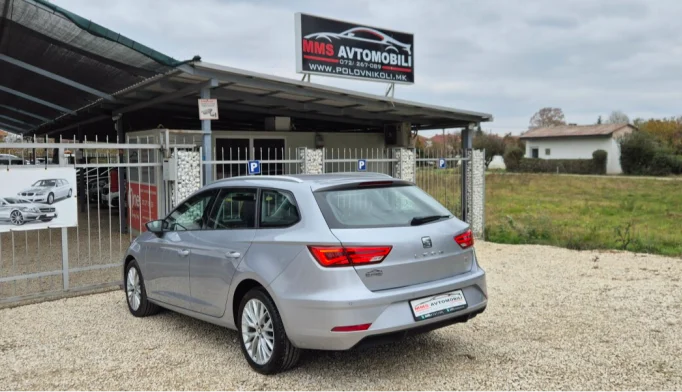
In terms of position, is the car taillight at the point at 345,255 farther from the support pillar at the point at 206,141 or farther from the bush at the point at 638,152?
the bush at the point at 638,152

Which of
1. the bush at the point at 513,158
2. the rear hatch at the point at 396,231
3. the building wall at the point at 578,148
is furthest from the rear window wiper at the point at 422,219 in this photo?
the bush at the point at 513,158

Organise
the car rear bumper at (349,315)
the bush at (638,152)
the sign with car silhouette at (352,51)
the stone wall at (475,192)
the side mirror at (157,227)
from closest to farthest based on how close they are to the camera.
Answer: the car rear bumper at (349,315)
the side mirror at (157,227)
the sign with car silhouette at (352,51)
the stone wall at (475,192)
the bush at (638,152)

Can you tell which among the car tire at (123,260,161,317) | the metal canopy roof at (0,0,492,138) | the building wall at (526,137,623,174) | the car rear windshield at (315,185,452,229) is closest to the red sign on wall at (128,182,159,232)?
the metal canopy roof at (0,0,492,138)

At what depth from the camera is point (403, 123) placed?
47.5 feet

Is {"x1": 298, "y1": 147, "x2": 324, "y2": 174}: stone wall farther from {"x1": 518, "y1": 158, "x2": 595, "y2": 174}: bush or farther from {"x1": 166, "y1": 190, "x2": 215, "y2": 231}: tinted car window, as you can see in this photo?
{"x1": 518, "y1": 158, "x2": 595, "y2": 174}: bush

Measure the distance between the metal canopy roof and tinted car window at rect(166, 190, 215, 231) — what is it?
107 inches

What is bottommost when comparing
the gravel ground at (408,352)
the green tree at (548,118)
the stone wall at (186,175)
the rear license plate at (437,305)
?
the gravel ground at (408,352)

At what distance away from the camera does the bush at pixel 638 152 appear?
40656mm

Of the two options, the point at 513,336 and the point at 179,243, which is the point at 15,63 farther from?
the point at 513,336

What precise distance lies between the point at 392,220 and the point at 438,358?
1319 millimetres

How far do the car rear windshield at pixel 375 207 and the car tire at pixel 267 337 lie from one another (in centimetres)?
81

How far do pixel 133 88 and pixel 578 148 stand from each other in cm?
4646

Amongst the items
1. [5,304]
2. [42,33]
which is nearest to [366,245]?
[5,304]

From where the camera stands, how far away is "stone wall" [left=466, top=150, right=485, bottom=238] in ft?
40.4
